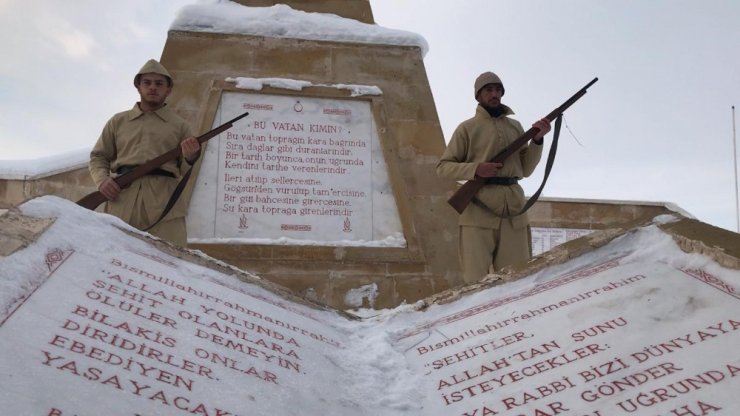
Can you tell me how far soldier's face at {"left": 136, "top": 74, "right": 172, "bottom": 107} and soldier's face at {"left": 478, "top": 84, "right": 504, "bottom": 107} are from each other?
207cm

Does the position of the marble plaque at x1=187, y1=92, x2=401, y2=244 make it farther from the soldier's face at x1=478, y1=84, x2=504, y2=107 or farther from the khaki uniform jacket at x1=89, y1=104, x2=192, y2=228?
the soldier's face at x1=478, y1=84, x2=504, y2=107

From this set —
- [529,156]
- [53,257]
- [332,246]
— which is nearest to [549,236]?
[332,246]

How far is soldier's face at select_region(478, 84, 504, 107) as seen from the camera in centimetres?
422

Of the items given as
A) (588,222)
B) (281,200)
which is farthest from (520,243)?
(588,222)

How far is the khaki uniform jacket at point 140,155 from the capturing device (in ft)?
12.3

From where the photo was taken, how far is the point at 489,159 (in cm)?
411

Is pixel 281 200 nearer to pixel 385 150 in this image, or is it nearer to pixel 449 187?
pixel 385 150

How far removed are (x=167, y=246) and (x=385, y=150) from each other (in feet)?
10.1

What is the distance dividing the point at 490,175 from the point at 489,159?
0.21 metres

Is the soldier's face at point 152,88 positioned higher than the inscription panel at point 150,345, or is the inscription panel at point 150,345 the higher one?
the soldier's face at point 152,88

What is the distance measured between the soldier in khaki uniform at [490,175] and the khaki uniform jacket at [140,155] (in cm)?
173

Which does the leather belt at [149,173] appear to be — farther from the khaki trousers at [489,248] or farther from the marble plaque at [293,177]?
the khaki trousers at [489,248]

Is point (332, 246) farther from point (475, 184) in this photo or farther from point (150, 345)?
point (150, 345)

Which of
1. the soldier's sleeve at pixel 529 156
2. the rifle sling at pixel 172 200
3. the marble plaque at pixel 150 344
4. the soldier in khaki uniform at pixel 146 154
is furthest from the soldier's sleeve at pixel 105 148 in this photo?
the soldier's sleeve at pixel 529 156
